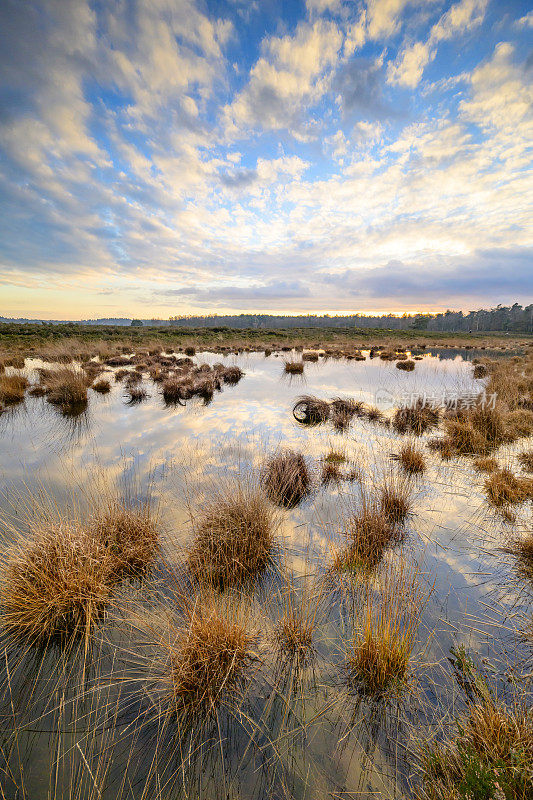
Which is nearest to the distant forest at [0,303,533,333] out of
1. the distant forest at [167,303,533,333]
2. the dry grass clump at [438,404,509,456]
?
the distant forest at [167,303,533,333]

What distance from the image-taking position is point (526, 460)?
5.84 metres

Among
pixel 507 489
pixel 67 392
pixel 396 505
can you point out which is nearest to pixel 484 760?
pixel 396 505

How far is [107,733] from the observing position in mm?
1877

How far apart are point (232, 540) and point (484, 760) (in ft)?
7.71

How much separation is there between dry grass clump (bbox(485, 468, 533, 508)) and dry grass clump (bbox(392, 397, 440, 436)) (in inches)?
118

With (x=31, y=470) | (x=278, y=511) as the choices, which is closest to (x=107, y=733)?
(x=278, y=511)

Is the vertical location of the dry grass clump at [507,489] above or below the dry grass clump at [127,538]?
below

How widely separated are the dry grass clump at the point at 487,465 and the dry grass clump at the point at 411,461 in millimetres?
981

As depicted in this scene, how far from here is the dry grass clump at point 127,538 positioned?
316cm

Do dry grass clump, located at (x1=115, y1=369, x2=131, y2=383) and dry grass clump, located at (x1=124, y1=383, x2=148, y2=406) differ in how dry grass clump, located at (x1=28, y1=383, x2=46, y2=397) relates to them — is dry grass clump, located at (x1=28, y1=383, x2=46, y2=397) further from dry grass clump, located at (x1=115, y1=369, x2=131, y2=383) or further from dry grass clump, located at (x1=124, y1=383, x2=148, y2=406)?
dry grass clump, located at (x1=115, y1=369, x2=131, y2=383)

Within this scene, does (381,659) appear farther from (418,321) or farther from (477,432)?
(418,321)

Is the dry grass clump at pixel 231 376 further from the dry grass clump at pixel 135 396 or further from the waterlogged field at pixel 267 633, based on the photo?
the waterlogged field at pixel 267 633

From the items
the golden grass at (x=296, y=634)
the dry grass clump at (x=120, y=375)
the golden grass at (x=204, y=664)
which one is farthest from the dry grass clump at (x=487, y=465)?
the dry grass clump at (x=120, y=375)

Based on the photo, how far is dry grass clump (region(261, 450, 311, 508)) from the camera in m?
4.67
